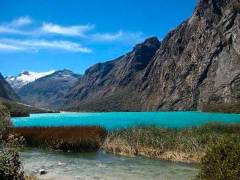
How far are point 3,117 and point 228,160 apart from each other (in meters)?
8.71

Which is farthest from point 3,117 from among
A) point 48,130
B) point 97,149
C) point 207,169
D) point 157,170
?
point 48,130

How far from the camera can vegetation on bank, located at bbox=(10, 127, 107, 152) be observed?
38.0 meters

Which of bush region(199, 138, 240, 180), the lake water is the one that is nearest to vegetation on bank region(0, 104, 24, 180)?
bush region(199, 138, 240, 180)

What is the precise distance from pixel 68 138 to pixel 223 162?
25.0 m

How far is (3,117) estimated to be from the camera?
18.2 m

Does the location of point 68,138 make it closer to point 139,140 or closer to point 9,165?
point 139,140

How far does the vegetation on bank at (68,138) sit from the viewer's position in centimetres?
3797

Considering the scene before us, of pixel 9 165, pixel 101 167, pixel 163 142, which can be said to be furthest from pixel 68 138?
pixel 9 165

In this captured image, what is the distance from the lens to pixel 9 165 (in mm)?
15812

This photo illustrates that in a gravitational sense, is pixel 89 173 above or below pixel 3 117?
below

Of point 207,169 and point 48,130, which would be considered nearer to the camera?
point 207,169

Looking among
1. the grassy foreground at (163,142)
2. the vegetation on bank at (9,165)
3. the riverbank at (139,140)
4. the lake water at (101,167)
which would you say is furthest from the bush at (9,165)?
the grassy foreground at (163,142)

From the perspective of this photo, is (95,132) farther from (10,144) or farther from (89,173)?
(10,144)

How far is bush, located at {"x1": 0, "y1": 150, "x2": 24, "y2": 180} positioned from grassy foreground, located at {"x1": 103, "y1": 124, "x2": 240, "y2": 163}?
16511mm
